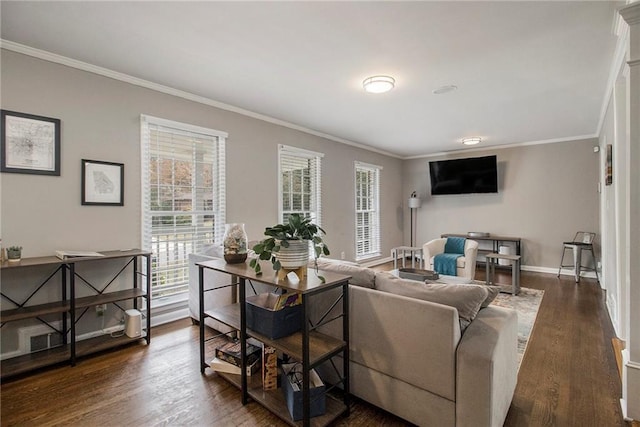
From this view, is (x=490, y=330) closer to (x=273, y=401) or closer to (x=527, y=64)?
(x=273, y=401)

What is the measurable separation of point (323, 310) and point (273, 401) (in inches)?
24.8

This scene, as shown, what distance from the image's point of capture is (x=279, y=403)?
1.91 metres

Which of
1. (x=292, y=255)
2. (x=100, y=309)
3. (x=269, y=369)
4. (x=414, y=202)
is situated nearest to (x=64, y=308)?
(x=100, y=309)

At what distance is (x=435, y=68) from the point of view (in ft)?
9.43

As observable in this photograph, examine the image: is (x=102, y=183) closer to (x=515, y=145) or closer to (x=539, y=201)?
(x=515, y=145)

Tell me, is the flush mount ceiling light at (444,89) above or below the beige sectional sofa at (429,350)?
above

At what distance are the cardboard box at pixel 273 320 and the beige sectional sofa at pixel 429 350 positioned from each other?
24 centimetres

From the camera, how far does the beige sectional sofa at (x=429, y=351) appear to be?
1527 mm

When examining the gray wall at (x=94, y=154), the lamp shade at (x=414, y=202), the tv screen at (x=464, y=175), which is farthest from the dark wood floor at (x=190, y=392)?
the lamp shade at (x=414, y=202)

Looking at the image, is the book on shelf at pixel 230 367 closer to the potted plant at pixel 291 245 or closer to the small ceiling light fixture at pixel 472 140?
the potted plant at pixel 291 245

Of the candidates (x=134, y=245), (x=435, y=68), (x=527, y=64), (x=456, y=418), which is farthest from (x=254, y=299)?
(x=527, y=64)

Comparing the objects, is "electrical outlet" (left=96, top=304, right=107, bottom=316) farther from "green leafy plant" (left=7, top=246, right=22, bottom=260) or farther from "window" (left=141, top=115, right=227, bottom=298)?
"green leafy plant" (left=7, top=246, right=22, bottom=260)

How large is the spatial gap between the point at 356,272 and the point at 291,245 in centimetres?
54

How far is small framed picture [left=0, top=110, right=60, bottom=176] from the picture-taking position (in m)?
2.48
